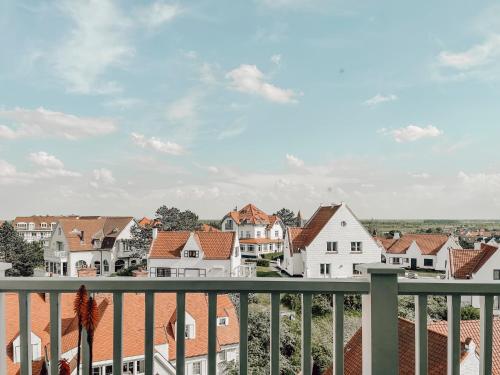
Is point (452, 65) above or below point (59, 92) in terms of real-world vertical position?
above

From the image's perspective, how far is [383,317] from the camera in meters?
1.24

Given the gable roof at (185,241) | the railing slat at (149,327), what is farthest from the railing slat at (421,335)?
the gable roof at (185,241)

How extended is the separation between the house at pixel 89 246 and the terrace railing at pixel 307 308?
377cm

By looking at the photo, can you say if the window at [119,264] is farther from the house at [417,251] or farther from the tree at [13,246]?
the house at [417,251]

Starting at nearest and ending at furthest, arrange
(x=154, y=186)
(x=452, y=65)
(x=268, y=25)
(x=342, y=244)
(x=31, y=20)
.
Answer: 1. (x=31, y=20)
2. (x=268, y=25)
3. (x=452, y=65)
4. (x=154, y=186)
5. (x=342, y=244)

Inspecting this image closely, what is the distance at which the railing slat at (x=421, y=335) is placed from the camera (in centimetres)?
126

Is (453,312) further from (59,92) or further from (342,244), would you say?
(342,244)

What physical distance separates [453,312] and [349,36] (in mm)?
2572

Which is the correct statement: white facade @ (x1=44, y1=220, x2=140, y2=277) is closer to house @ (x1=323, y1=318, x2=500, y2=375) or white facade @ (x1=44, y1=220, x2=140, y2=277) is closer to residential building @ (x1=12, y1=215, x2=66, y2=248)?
residential building @ (x1=12, y1=215, x2=66, y2=248)

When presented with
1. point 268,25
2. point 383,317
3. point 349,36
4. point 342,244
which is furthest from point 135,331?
point 342,244

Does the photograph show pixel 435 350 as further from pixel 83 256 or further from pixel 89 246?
pixel 89 246

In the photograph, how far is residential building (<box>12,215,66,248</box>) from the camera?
5246 mm

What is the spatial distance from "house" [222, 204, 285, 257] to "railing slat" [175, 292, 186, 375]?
24.8ft

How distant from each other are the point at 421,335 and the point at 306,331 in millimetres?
409
